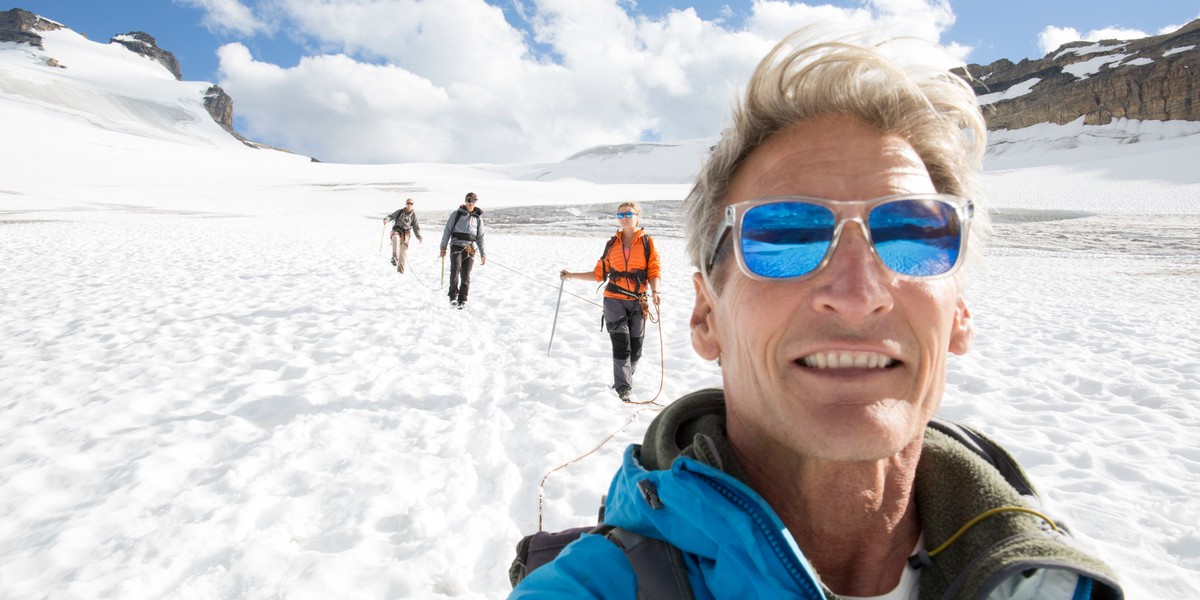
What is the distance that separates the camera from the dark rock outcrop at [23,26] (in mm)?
130625

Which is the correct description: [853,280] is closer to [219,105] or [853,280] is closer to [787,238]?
[787,238]

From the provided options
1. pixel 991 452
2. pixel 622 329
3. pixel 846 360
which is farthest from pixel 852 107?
pixel 622 329

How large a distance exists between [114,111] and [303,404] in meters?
128

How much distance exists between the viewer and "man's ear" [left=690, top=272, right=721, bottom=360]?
173 centimetres

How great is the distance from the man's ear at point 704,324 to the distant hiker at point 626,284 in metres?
4.16

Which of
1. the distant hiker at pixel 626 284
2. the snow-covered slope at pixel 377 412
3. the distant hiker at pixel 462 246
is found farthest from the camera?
the distant hiker at pixel 462 246

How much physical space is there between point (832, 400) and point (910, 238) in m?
0.48

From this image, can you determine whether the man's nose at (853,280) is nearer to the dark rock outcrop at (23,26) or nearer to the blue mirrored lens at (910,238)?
the blue mirrored lens at (910,238)

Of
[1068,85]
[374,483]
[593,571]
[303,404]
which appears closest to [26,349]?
[303,404]

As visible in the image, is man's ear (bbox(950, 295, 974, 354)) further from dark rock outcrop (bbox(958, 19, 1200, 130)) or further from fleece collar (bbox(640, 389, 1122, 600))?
dark rock outcrop (bbox(958, 19, 1200, 130))

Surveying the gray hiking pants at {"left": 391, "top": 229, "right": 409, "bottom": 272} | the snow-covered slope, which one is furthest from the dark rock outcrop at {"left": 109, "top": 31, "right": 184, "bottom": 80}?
the gray hiking pants at {"left": 391, "top": 229, "right": 409, "bottom": 272}

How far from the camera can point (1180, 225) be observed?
2678 cm

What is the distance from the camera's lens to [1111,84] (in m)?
74.7

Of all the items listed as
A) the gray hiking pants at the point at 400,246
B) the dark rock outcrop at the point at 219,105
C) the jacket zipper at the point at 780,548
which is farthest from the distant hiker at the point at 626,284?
the dark rock outcrop at the point at 219,105
